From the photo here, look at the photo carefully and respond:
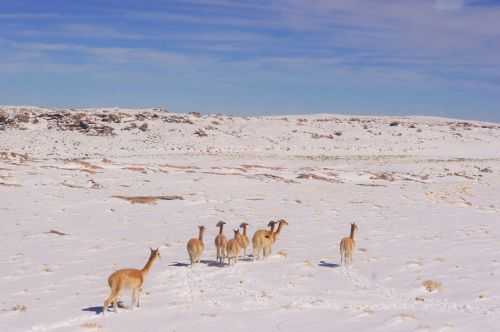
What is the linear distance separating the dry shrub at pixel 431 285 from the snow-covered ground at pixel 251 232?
98 millimetres

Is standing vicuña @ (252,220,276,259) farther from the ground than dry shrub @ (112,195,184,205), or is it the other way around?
dry shrub @ (112,195,184,205)

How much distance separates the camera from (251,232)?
1752 centimetres

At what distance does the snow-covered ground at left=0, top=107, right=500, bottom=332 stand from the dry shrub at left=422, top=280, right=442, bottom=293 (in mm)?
98

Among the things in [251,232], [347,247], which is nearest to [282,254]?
[347,247]

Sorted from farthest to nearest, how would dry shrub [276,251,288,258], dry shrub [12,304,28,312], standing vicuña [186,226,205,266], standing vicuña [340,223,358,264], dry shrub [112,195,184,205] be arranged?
dry shrub [112,195,184,205] < dry shrub [276,251,288,258] < standing vicuña [340,223,358,264] < standing vicuña [186,226,205,266] < dry shrub [12,304,28,312]

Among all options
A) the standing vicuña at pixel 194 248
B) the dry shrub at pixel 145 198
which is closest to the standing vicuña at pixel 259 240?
the standing vicuña at pixel 194 248

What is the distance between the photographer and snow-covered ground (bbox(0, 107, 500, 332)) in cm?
927

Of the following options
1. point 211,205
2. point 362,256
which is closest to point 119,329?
point 362,256

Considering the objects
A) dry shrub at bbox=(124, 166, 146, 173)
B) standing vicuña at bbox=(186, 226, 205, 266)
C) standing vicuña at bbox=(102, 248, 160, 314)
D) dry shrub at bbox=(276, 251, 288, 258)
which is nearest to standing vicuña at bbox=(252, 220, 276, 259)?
dry shrub at bbox=(276, 251, 288, 258)

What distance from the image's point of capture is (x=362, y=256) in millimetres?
14172

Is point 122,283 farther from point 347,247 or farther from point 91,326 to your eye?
point 347,247

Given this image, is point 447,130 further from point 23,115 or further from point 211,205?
point 211,205

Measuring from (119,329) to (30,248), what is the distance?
22.3ft

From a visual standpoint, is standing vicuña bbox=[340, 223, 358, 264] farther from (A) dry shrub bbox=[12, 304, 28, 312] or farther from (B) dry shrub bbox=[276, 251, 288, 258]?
(A) dry shrub bbox=[12, 304, 28, 312]
